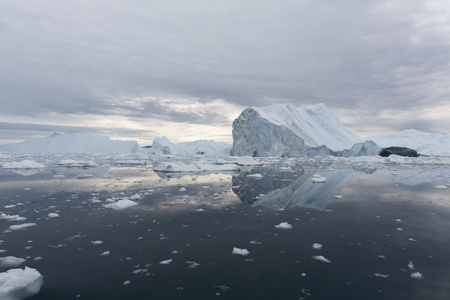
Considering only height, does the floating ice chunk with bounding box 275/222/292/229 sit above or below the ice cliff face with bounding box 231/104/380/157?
below

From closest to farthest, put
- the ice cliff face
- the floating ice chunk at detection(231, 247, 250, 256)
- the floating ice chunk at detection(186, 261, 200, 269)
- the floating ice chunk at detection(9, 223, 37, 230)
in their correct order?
the floating ice chunk at detection(186, 261, 200, 269)
the floating ice chunk at detection(231, 247, 250, 256)
the floating ice chunk at detection(9, 223, 37, 230)
the ice cliff face

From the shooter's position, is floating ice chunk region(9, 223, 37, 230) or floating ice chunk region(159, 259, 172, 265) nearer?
floating ice chunk region(159, 259, 172, 265)

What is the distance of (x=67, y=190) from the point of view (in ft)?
24.1

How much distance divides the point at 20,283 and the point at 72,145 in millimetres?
55249

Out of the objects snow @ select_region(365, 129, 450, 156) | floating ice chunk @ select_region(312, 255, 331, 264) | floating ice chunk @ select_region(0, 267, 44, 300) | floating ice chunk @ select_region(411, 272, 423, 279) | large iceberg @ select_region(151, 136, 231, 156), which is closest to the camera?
floating ice chunk @ select_region(0, 267, 44, 300)

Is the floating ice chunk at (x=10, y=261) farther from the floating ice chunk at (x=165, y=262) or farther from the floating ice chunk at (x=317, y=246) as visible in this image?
the floating ice chunk at (x=317, y=246)

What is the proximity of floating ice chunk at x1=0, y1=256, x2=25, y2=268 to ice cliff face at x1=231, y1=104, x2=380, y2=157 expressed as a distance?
2921 cm

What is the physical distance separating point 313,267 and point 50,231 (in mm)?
3906

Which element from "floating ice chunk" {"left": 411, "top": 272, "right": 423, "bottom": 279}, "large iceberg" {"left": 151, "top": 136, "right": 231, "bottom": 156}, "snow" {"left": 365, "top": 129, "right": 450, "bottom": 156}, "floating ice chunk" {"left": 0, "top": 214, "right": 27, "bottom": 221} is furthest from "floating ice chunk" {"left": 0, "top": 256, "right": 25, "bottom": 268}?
"snow" {"left": 365, "top": 129, "right": 450, "bottom": 156}

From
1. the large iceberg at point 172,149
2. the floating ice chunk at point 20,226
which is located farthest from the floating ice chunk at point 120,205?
the large iceberg at point 172,149

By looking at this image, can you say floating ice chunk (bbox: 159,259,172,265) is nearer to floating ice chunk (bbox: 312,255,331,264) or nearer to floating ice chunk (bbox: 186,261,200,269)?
floating ice chunk (bbox: 186,261,200,269)

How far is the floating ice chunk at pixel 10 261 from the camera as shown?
2758 mm

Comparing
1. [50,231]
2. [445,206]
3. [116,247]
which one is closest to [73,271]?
[116,247]

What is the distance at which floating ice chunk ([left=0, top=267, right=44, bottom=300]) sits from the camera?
2197mm
